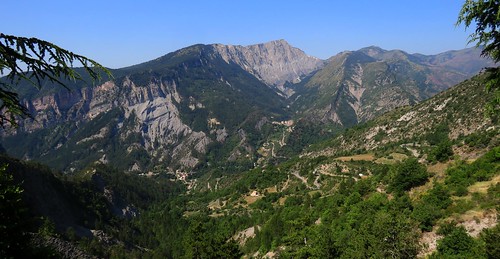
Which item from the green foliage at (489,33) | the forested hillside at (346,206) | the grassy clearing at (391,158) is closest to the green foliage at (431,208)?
the forested hillside at (346,206)

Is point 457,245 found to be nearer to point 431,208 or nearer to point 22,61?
point 431,208

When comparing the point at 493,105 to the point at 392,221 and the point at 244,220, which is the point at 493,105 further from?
the point at 244,220

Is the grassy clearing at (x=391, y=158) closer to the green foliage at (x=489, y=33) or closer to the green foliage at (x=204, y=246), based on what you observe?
the green foliage at (x=204, y=246)

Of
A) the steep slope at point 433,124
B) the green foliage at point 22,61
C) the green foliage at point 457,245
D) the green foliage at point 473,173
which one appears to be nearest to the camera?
the green foliage at point 22,61

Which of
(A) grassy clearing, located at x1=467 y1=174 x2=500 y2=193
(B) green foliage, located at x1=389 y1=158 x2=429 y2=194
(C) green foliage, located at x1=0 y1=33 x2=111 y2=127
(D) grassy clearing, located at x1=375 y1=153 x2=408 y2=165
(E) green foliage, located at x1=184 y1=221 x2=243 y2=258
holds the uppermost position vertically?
(C) green foliage, located at x1=0 y1=33 x2=111 y2=127

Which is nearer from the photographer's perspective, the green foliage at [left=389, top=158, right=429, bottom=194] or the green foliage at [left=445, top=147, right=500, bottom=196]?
the green foliage at [left=445, top=147, right=500, bottom=196]

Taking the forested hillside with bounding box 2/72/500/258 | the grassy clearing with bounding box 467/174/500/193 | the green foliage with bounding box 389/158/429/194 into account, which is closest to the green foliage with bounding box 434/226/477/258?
the forested hillside with bounding box 2/72/500/258

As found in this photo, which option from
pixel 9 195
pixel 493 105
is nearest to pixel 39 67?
pixel 9 195

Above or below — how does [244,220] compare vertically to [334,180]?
below

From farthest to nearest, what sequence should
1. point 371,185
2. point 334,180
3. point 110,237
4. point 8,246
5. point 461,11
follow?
point 110,237
point 334,180
point 371,185
point 8,246
point 461,11

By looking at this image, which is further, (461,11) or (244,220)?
(244,220)

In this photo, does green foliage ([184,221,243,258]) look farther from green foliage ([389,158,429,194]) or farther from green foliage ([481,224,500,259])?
green foliage ([481,224,500,259])
